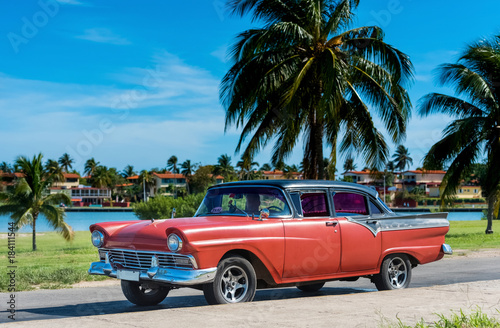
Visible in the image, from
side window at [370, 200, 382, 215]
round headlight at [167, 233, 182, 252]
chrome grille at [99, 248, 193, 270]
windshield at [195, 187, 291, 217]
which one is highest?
windshield at [195, 187, 291, 217]

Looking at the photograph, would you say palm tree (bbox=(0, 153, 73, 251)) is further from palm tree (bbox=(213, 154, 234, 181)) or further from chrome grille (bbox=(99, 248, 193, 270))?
palm tree (bbox=(213, 154, 234, 181))

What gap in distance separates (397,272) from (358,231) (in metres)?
1.28

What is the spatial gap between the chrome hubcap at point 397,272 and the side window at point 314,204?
1.69 m

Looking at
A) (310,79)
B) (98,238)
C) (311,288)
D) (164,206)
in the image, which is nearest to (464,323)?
(311,288)

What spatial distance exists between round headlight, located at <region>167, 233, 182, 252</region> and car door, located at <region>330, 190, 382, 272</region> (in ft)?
9.08

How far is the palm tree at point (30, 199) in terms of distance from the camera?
111ft

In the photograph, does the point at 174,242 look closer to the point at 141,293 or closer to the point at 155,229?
the point at 155,229

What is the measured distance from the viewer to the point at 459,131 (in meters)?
27.5

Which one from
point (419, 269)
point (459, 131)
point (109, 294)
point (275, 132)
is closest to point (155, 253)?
point (109, 294)

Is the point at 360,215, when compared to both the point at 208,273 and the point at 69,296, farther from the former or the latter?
the point at 69,296

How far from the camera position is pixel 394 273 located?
10.0 metres

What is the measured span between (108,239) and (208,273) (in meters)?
1.66

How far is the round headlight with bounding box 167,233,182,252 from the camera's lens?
7484mm

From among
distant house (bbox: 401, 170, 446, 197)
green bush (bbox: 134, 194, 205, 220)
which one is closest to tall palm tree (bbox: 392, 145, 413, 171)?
distant house (bbox: 401, 170, 446, 197)
